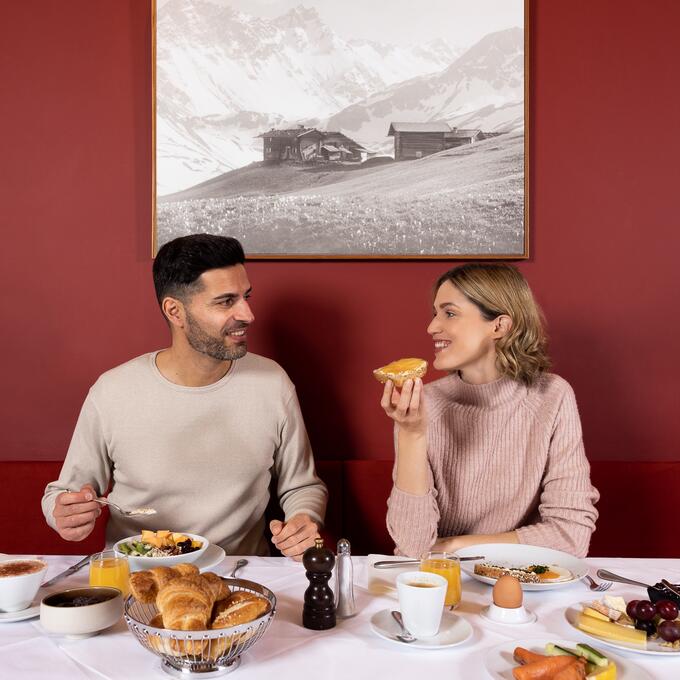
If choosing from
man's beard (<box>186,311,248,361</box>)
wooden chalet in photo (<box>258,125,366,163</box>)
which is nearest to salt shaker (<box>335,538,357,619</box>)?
man's beard (<box>186,311,248,361</box>)

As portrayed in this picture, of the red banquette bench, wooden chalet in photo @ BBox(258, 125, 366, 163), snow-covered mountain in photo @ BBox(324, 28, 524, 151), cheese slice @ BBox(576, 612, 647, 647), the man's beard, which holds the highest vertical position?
snow-covered mountain in photo @ BBox(324, 28, 524, 151)

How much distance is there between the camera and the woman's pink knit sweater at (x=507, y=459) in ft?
6.10

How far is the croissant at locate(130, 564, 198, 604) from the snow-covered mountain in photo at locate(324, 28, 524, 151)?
1707mm

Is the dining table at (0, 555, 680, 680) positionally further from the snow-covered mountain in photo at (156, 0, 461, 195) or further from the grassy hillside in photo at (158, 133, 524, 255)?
the snow-covered mountain in photo at (156, 0, 461, 195)

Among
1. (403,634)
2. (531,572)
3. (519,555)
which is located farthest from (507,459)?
(403,634)

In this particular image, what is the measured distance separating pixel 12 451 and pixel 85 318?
0.53 meters

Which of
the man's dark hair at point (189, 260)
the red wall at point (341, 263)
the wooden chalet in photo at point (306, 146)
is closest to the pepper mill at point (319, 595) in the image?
the man's dark hair at point (189, 260)

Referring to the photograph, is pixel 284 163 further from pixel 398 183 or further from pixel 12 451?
pixel 12 451

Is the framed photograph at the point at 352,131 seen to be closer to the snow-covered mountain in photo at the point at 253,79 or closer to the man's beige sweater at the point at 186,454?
the snow-covered mountain in photo at the point at 253,79

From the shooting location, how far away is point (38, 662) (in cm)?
111

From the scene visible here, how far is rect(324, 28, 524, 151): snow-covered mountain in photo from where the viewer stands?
2420mm

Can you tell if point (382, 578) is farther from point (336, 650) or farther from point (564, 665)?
point (564, 665)

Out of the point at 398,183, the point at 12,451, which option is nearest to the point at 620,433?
the point at 398,183

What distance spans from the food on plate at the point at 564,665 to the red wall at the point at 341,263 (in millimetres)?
1412
